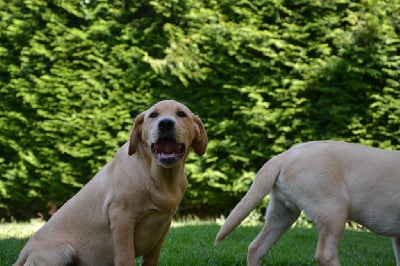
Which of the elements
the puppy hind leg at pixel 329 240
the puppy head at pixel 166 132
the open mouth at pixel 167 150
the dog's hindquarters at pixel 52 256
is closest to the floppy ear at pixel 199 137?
the puppy head at pixel 166 132

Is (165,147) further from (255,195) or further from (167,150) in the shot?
(255,195)

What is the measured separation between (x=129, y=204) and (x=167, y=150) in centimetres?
43

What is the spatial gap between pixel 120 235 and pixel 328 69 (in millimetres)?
5652

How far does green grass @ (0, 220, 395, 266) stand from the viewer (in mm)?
4891

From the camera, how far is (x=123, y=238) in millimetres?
3525

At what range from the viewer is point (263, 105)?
8.64 metres

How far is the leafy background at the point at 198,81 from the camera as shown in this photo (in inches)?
330

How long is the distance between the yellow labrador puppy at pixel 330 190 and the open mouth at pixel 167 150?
2.29 ft

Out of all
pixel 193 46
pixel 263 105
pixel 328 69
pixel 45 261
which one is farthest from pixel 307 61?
pixel 45 261

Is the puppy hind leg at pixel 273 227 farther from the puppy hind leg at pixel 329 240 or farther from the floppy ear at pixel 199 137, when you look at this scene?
the floppy ear at pixel 199 137

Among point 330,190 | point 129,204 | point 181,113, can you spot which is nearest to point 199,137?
point 181,113

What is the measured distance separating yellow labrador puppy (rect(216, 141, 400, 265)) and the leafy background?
4.29 m

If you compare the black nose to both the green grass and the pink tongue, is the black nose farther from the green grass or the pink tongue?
the green grass

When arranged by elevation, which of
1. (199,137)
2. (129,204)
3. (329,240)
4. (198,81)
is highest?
(199,137)
